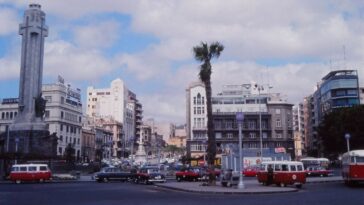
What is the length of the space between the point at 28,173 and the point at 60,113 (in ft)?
214

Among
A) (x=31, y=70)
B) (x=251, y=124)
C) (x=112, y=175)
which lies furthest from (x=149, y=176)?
(x=251, y=124)

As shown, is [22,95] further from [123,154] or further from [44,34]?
[123,154]

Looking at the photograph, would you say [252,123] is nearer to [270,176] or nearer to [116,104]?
[270,176]

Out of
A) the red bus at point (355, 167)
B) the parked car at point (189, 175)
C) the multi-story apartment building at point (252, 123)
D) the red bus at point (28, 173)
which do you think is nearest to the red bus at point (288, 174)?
the red bus at point (355, 167)

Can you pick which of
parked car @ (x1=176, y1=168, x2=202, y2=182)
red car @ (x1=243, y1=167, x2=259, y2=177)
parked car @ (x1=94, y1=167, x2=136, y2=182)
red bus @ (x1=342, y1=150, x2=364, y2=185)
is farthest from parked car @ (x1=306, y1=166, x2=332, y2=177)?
parked car @ (x1=94, y1=167, x2=136, y2=182)

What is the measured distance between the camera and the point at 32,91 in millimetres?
72688

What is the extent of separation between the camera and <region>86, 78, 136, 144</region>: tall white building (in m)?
162

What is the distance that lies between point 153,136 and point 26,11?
123743 millimetres

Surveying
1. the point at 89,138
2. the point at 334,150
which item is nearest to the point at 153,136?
the point at 89,138

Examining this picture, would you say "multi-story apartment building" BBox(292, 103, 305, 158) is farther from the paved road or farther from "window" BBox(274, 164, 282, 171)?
the paved road

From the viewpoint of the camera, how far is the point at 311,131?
139 m

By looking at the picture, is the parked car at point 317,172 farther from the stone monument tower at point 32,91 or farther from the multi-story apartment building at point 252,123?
the multi-story apartment building at point 252,123

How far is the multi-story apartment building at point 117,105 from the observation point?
531ft

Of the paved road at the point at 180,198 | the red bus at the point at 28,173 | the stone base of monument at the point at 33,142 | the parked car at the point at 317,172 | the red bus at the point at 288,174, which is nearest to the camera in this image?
the paved road at the point at 180,198
